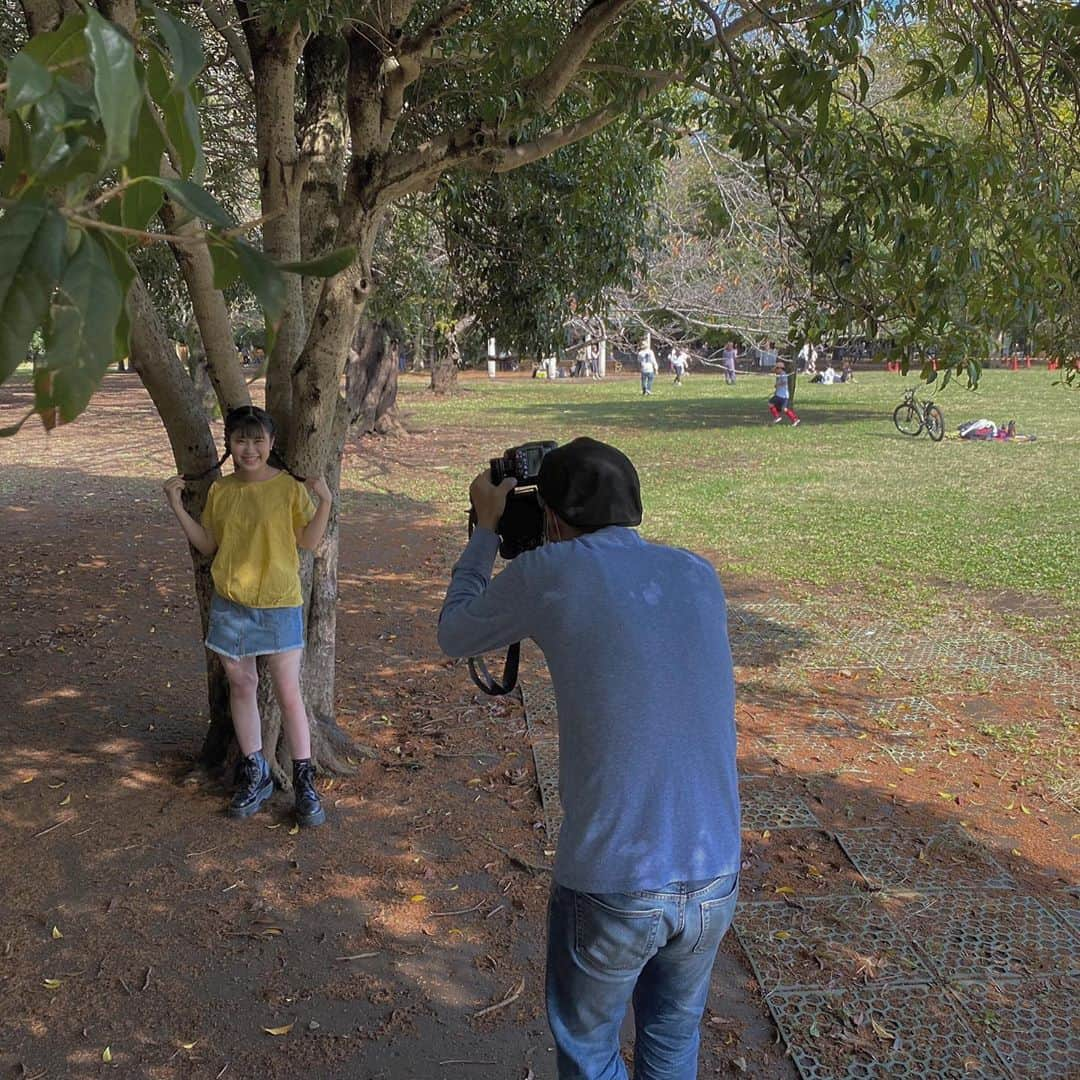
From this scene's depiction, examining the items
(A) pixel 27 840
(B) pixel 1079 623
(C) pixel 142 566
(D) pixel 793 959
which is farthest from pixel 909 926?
(C) pixel 142 566

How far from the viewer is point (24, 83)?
1.09m

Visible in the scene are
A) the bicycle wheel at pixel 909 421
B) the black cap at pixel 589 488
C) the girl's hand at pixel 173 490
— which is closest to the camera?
the black cap at pixel 589 488

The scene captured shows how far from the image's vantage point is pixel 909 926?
420 cm

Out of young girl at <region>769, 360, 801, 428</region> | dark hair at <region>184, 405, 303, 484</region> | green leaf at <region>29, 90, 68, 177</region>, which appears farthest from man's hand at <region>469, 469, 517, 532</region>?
young girl at <region>769, 360, 801, 428</region>

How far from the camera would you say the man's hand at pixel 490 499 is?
2.73m

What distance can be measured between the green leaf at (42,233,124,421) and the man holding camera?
4.52ft

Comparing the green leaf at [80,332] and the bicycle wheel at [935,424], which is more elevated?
the green leaf at [80,332]

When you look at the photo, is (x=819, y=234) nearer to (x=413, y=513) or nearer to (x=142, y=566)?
(x=142, y=566)

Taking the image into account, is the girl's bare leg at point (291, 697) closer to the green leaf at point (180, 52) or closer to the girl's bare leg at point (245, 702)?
the girl's bare leg at point (245, 702)

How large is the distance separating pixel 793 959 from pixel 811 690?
3.42m

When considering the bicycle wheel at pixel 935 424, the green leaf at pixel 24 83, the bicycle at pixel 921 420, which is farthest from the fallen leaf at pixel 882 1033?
the bicycle wheel at pixel 935 424

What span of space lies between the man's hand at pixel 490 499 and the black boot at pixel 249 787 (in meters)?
2.59

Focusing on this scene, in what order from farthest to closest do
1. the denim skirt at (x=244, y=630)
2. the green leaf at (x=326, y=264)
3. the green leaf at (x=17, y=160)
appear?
the denim skirt at (x=244, y=630) < the green leaf at (x=17, y=160) < the green leaf at (x=326, y=264)

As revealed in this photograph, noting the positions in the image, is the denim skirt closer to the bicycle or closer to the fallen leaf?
the fallen leaf
